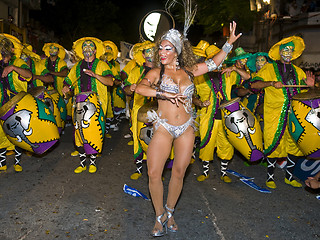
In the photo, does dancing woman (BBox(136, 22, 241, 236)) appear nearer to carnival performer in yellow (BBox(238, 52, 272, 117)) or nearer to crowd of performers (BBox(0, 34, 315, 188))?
crowd of performers (BBox(0, 34, 315, 188))

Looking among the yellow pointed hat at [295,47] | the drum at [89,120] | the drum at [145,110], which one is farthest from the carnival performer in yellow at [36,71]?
the yellow pointed hat at [295,47]

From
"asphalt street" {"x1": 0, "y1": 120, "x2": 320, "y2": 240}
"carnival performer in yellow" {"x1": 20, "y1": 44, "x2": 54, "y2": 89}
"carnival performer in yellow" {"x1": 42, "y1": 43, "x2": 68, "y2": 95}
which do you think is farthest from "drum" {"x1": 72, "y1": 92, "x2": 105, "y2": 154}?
"carnival performer in yellow" {"x1": 42, "y1": 43, "x2": 68, "y2": 95}

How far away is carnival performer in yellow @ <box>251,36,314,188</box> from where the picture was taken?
A: 509 cm

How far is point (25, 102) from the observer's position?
486 centimetres

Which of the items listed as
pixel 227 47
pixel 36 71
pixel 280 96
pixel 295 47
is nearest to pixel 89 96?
pixel 36 71

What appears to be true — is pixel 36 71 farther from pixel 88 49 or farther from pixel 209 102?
pixel 209 102

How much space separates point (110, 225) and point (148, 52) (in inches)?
109

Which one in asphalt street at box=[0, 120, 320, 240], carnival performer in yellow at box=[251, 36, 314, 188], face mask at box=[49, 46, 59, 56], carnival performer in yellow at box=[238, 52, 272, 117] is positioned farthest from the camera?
face mask at box=[49, 46, 59, 56]

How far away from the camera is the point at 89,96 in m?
5.27

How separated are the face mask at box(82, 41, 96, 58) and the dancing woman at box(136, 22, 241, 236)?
220cm

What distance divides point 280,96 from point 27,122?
3.63 metres

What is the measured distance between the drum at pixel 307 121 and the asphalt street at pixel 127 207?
77 centimetres

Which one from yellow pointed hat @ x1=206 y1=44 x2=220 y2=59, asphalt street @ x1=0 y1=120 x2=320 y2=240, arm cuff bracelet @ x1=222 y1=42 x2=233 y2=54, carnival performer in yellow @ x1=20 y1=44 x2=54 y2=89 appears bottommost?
asphalt street @ x1=0 y1=120 x2=320 y2=240

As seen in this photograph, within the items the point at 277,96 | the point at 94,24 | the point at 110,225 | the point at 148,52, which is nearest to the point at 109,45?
the point at 148,52
